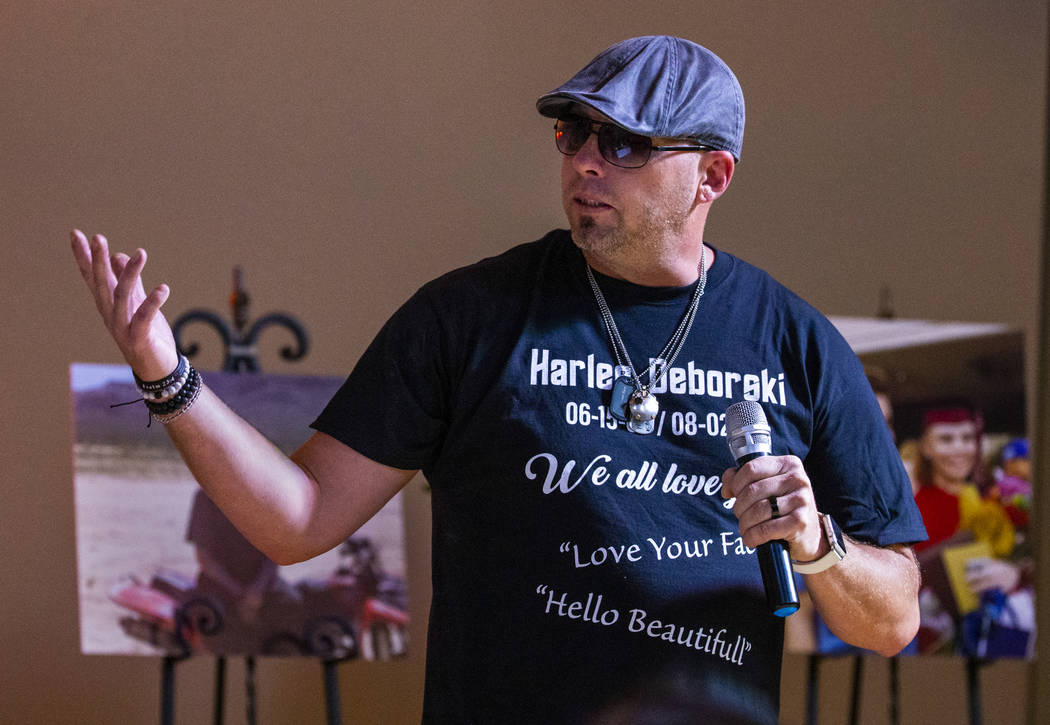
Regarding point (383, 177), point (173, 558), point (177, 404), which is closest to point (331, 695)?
point (173, 558)

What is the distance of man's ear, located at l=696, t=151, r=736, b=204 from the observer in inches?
55.0

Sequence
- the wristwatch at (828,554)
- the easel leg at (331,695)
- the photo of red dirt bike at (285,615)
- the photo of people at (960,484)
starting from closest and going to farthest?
the wristwatch at (828,554), the photo of red dirt bike at (285,615), the easel leg at (331,695), the photo of people at (960,484)

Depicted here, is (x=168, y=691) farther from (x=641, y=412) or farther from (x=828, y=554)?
(x=828, y=554)

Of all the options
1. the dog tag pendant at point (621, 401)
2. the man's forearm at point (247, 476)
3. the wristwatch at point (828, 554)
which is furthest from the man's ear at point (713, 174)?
the man's forearm at point (247, 476)

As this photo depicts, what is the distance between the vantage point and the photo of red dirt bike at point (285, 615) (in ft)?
7.46

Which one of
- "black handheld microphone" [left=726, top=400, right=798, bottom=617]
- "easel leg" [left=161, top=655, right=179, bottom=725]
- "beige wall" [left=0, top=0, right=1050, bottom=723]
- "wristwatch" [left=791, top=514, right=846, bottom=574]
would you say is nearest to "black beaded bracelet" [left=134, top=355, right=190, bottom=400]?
"black handheld microphone" [left=726, top=400, right=798, bottom=617]

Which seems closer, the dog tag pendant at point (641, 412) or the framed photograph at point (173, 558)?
the dog tag pendant at point (641, 412)

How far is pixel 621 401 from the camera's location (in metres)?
1.28

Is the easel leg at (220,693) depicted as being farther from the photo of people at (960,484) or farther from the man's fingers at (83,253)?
the man's fingers at (83,253)

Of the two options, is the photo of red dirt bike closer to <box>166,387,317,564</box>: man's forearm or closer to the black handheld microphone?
<box>166,387,317,564</box>: man's forearm

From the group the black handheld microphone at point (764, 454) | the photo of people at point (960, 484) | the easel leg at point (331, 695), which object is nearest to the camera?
the black handheld microphone at point (764, 454)

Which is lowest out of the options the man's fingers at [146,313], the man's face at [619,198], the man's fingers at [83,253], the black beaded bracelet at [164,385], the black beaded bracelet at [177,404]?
the black beaded bracelet at [177,404]

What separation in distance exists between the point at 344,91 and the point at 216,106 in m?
0.38

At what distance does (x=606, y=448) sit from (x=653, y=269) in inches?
10.2
